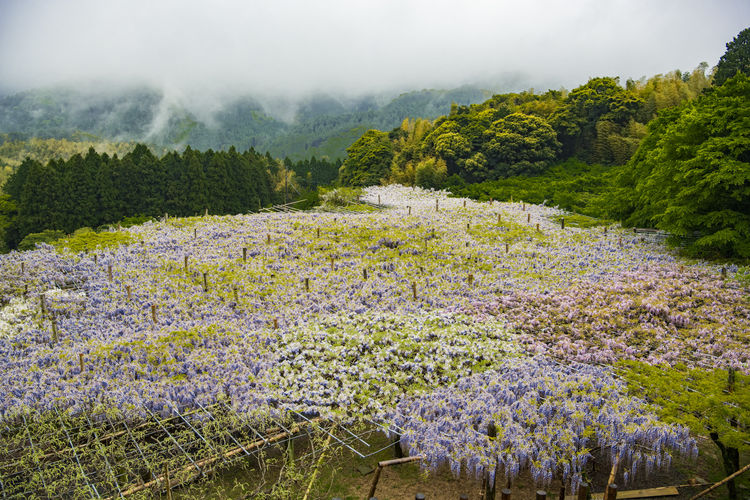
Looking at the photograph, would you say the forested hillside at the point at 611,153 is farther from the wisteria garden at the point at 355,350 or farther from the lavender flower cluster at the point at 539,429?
the lavender flower cluster at the point at 539,429

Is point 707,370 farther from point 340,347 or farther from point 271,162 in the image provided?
point 271,162

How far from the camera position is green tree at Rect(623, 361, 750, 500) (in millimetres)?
6867

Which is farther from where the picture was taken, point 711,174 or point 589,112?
point 589,112

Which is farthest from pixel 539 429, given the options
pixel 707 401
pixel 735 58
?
pixel 735 58

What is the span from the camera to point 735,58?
35.5 m

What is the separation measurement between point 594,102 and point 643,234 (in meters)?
28.1

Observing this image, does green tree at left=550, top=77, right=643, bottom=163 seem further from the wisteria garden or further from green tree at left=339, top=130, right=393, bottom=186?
the wisteria garden

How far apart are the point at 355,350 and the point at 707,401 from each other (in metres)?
6.94

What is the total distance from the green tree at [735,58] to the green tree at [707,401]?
3621cm

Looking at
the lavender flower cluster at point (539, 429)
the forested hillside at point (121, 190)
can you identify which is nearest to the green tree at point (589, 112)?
the forested hillside at point (121, 190)

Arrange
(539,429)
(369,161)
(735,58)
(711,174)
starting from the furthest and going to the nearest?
(369,161) → (735,58) → (711,174) → (539,429)

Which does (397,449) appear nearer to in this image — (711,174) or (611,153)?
(711,174)

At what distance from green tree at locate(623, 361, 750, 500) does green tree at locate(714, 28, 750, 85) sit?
119ft

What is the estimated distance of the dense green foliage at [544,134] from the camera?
138 ft
